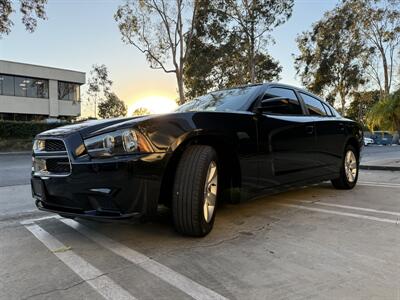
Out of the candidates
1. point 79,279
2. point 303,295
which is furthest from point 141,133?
point 303,295

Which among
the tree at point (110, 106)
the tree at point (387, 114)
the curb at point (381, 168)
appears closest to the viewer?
the curb at point (381, 168)

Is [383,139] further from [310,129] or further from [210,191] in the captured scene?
[210,191]

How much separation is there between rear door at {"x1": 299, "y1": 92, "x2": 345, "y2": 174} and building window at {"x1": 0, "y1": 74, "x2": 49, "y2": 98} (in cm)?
3595

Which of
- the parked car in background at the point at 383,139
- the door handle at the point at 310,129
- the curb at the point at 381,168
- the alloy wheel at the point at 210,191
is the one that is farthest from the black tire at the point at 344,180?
the parked car in background at the point at 383,139

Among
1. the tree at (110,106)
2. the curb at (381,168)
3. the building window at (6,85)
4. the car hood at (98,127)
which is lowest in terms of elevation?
the curb at (381,168)

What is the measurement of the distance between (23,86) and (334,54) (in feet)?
100

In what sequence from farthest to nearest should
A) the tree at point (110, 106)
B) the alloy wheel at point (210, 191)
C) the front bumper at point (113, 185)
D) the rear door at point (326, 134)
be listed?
the tree at point (110, 106) < the rear door at point (326, 134) < the alloy wheel at point (210, 191) < the front bumper at point (113, 185)

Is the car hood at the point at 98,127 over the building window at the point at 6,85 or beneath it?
beneath

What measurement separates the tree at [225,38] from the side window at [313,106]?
20160mm

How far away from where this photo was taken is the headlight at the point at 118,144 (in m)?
2.84

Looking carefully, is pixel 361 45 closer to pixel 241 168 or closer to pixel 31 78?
pixel 31 78

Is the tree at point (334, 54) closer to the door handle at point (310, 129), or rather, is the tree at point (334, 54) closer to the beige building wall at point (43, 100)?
the beige building wall at point (43, 100)

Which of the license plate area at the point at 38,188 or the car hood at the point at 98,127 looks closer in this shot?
the car hood at the point at 98,127

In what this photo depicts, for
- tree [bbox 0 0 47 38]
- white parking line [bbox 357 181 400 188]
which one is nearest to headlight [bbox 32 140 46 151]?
white parking line [bbox 357 181 400 188]
